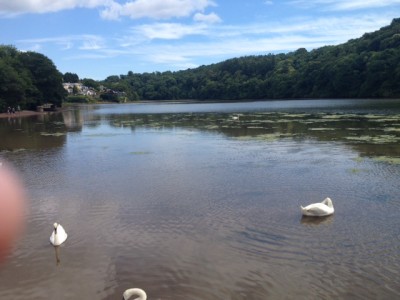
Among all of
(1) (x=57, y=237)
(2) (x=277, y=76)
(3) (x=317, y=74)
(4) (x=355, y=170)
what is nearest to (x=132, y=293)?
(1) (x=57, y=237)

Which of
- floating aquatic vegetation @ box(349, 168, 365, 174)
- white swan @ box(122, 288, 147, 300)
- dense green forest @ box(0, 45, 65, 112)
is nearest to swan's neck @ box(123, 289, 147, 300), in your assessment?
white swan @ box(122, 288, 147, 300)

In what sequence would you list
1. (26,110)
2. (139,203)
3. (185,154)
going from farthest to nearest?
1. (26,110)
2. (185,154)
3. (139,203)

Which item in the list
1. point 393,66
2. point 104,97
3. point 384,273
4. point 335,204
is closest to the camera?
point 384,273

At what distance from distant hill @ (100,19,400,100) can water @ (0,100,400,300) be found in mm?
88097

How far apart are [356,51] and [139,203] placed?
11974 cm

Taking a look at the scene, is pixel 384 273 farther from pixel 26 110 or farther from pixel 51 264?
pixel 26 110

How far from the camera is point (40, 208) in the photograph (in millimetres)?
12195

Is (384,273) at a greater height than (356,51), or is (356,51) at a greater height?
(356,51)

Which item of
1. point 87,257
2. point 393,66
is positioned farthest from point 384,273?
point 393,66

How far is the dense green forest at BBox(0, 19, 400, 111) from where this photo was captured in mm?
80750

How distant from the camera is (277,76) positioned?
14475cm

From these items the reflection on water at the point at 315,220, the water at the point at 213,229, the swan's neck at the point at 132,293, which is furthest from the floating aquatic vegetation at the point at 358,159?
the swan's neck at the point at 132,293

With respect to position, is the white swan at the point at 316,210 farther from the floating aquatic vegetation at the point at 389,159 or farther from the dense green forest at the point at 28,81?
the dense green forest at the point at 28,81

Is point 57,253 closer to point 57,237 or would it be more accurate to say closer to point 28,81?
point 57,237
